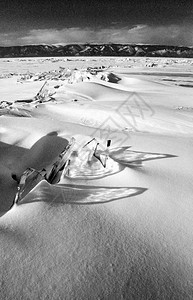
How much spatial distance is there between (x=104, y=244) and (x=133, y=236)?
11cm

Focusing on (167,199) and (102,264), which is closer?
(102,264)

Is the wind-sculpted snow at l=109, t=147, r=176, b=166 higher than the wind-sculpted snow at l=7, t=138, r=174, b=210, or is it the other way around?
the wind-sculpted snow at l=7, t=138, r=174, b=210

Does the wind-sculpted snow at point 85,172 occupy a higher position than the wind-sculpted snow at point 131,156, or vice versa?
the wind-sculpted snow at point 85,172

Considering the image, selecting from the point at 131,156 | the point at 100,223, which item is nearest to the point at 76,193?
the point at 100,223

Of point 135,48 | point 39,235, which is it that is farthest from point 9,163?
point 135,48

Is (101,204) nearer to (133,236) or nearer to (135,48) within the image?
(133,236)

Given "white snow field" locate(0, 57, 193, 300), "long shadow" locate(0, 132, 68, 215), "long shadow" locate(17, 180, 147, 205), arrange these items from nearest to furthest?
"white snow field" locate(0, 57, 193, 300), "long shadow" locate(17, 180, 147, 205), "long shadow" locate(0, 132, 68, 215)

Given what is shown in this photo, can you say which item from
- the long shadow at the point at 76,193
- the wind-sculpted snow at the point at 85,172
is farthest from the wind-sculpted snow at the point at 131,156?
the long shadow at the point at 76,193

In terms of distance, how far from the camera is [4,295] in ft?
2.04

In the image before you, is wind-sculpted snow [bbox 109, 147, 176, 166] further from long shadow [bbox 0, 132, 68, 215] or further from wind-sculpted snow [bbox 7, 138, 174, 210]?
long shadow [bbox 0, 132, 68, 215]

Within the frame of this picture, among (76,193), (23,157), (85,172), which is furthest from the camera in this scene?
(23,157)

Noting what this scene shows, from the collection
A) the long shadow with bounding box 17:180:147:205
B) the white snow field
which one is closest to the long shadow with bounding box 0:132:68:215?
the white snow field

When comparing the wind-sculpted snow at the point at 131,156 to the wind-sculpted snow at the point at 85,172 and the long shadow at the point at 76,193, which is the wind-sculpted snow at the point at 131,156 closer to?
the wind-sculpted snow at the point at 85,172

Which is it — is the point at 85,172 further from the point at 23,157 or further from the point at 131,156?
the point at 23,157
